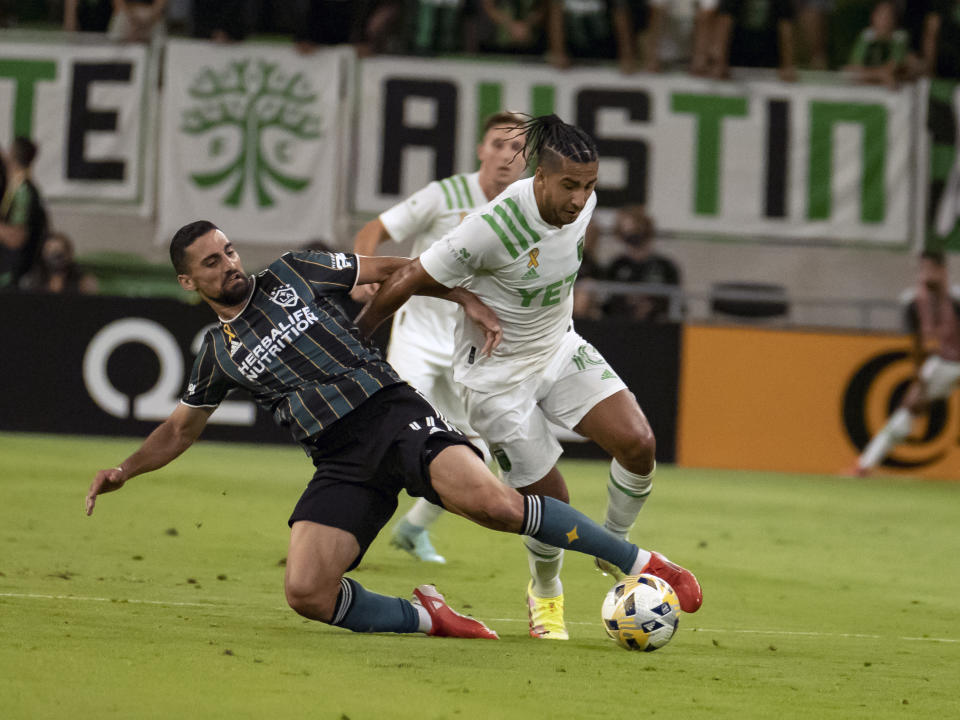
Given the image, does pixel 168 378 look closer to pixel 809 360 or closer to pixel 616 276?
pixel 616 276

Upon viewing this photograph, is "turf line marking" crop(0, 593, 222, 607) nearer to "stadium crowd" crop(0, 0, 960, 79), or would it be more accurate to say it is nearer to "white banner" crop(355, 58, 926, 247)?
"white banner" crop(355, 58, 926, 247)

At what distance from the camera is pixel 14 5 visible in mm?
17188

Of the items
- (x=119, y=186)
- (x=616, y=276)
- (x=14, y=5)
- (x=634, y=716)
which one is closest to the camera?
(x=634, y=716)

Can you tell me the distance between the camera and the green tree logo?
15.7 metres

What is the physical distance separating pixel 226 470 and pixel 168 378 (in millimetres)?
1947

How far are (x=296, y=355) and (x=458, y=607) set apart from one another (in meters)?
1.51

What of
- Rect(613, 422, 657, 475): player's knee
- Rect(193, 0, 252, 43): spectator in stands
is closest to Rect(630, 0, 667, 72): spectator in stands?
Rect(193, 0, 252, 43): spectator in stands

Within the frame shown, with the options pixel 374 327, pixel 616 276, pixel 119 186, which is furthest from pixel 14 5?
pixel 374 327

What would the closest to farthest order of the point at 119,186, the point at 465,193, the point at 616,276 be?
the point at 465,193, the point at 616,276, the point at 119,186

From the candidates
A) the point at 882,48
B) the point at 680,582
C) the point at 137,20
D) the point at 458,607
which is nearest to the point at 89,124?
the point at 137,20

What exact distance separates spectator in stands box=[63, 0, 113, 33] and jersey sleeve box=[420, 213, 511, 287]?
12080 mm

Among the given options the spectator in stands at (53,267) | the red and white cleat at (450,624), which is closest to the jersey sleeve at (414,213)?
the red and white cleat at (450,624)

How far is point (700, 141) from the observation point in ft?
52.3

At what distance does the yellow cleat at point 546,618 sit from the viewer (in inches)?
222
